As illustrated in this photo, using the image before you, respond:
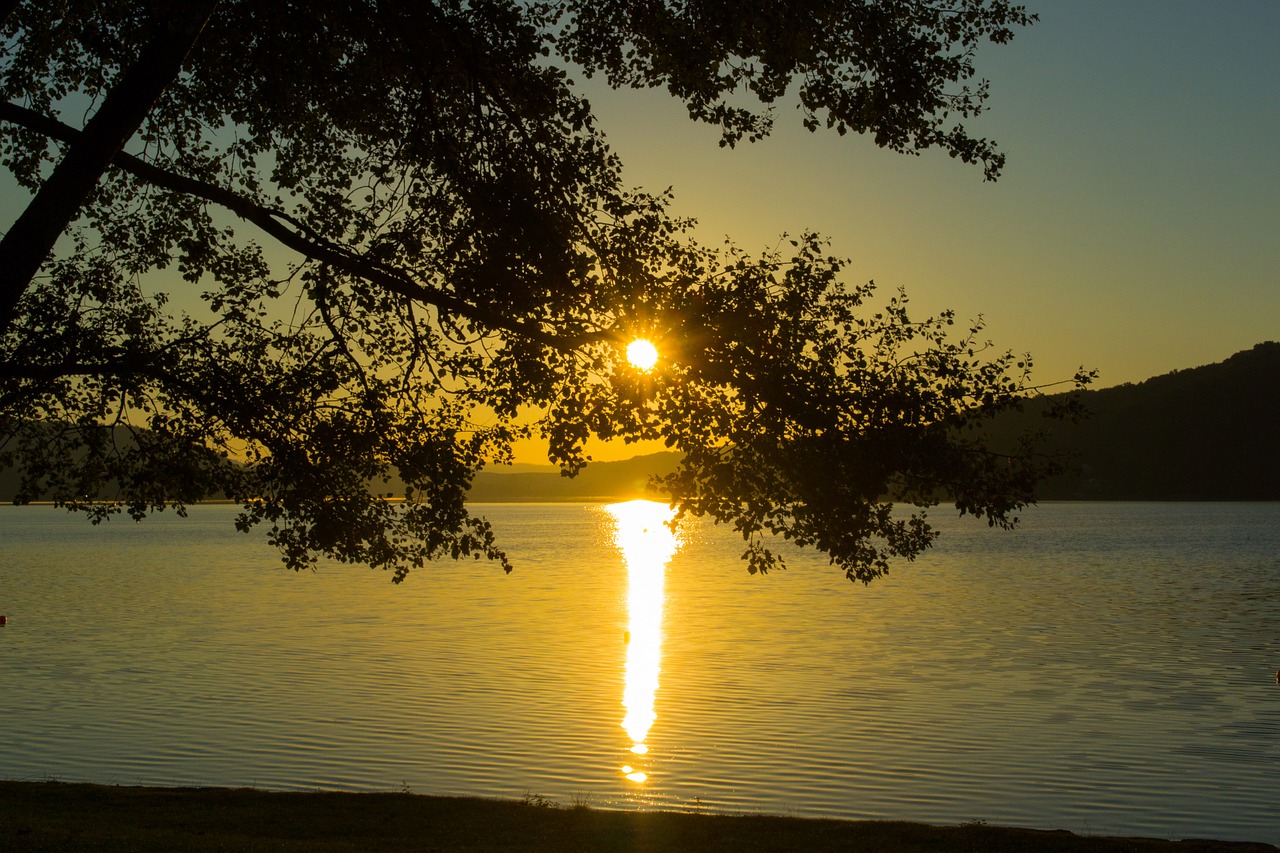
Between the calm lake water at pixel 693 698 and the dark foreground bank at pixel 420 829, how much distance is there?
9.97 ft

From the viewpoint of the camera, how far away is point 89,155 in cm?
1218

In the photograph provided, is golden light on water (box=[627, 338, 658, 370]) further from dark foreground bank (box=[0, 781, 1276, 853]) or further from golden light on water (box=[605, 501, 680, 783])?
dark foreground bank (box=[0, 781, 1276, 853])

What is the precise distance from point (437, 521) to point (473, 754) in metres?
7.75

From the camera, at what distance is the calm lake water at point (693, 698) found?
19.5 meters

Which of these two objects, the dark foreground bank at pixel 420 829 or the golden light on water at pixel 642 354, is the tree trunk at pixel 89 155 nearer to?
the golden light on water at pixel 642 354

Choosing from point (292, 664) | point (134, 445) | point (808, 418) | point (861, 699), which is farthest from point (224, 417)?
point (292, 664)

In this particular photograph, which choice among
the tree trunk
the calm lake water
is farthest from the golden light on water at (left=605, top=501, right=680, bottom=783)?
the tree trunk

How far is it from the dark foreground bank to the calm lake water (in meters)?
3.04

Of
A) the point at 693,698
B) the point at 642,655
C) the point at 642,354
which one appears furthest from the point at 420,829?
the point at 642,655

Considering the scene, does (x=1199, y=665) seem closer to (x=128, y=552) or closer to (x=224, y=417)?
(x=224, y=417)

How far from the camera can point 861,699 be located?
28219 millimetres

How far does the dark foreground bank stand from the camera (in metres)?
13.3

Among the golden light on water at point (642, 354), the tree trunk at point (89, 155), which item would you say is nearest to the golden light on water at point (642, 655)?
the golden light on water at point (642, 354)

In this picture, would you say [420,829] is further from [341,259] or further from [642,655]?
[642,655]
